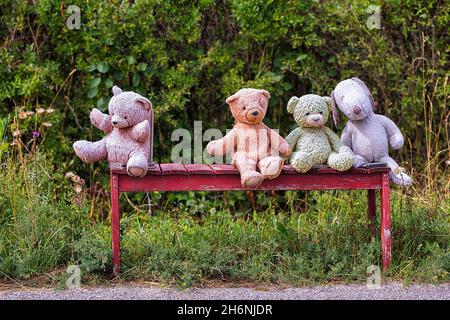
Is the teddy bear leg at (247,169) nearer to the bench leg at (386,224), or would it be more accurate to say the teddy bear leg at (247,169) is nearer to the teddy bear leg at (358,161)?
the teddy bear leg at (358,161)

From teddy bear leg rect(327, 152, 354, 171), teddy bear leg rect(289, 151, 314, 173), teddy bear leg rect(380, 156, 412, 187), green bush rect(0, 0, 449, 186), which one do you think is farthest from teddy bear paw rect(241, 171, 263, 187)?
green bush rect(0, 0, 449, 186)

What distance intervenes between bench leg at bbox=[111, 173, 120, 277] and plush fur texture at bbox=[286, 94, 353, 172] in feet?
3.71

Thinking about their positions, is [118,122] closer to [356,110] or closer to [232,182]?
[232,182]

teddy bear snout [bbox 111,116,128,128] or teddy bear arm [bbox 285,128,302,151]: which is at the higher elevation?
teddy bear snout [bbox 111,116,128,128]

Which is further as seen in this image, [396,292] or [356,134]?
[356,134]

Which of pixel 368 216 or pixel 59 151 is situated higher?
pixel 59 151

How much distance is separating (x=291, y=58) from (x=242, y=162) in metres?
2.28

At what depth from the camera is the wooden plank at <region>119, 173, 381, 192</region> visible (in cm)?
486

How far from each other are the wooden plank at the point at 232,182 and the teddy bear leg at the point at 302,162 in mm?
66

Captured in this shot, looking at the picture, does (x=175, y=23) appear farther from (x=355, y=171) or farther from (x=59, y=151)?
(x=355, y=171)

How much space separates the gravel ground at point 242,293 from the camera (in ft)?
14.8

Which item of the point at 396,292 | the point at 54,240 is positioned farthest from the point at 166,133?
the point at 396,292

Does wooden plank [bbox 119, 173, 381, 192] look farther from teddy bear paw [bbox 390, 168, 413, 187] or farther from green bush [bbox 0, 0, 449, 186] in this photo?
green bush [bbox 0, 0, 449, 186]

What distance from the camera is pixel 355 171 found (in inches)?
195
